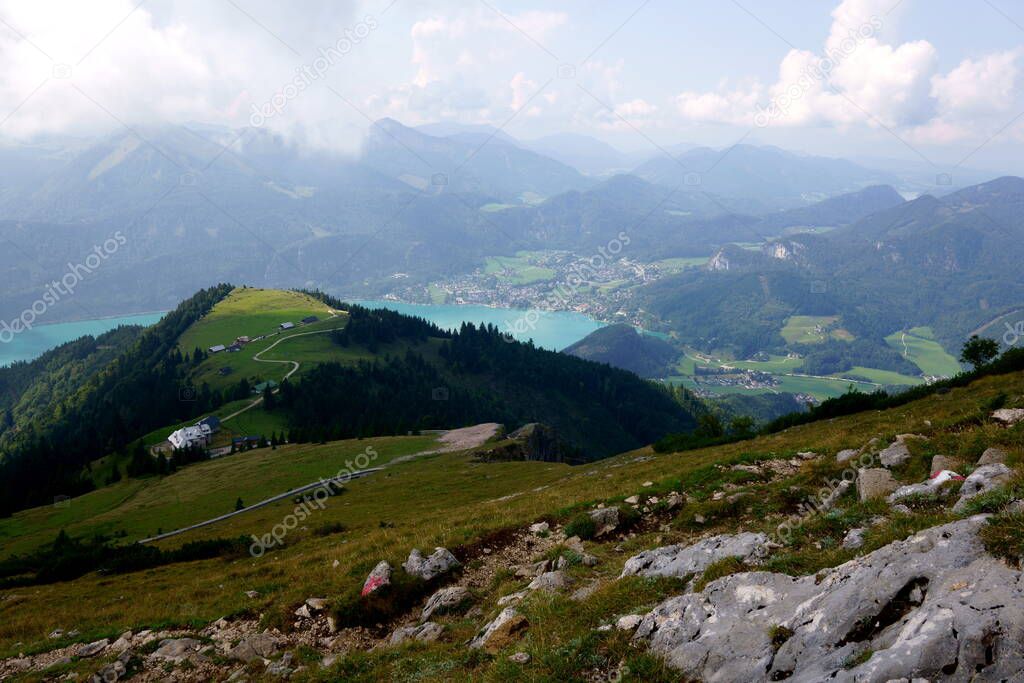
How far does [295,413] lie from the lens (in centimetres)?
12850

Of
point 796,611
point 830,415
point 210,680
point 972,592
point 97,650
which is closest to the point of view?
point 972,592

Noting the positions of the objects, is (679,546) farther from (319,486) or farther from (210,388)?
(210,388)

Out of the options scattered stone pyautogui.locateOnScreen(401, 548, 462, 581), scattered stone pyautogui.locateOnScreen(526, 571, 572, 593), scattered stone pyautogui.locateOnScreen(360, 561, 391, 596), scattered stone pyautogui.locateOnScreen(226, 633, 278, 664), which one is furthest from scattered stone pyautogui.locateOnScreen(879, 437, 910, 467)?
scattered stone pyautogui.locateOnScreen(226, 633, 278, 664)

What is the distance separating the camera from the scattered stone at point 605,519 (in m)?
19.8

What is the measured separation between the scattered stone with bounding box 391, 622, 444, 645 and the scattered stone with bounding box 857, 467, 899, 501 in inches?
505

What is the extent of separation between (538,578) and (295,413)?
414 feet

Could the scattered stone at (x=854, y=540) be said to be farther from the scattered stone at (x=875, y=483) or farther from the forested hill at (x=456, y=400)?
the forested hill at (x=456, y=400)

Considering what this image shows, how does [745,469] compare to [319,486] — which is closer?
[745,469]

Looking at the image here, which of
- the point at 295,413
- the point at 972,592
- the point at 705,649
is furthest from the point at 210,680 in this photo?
the point at 295,413

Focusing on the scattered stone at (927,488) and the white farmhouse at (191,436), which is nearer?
the scattered stone at (927,488)

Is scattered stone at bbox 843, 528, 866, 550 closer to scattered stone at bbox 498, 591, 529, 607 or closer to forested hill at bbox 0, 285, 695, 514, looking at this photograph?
scattered stone at bbox 498, 591, 529, 607

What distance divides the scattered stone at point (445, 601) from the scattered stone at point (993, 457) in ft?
50.7

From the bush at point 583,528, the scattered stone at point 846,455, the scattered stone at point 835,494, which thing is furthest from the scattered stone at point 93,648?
the scattered stone at point 846,455

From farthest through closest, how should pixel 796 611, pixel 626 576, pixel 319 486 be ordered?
1. pixel 319 486
2. pixel 626 576
3. pixel 796 611
